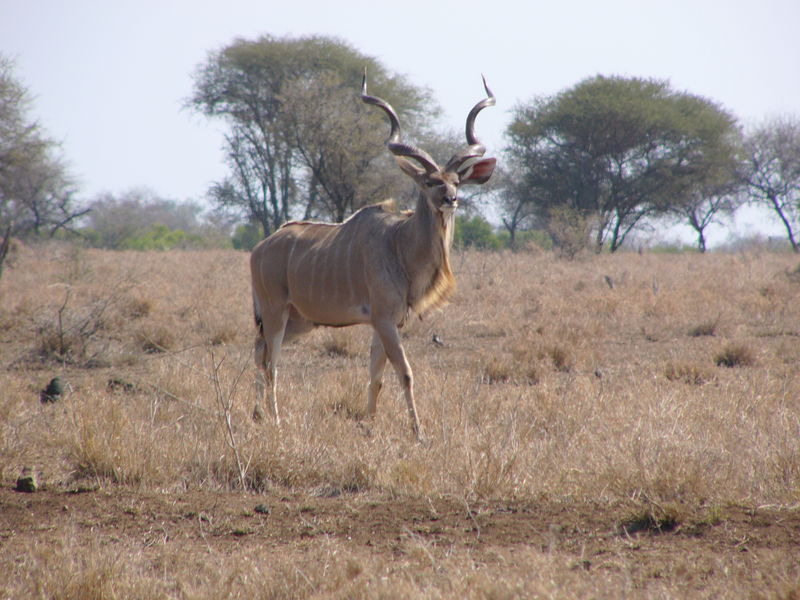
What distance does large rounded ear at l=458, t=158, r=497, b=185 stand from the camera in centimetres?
590

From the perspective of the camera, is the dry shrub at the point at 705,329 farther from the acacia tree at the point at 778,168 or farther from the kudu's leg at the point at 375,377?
the acacia tree at the point at 778,168

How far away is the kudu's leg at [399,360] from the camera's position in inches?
210

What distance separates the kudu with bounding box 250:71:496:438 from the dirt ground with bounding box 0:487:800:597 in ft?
4.18

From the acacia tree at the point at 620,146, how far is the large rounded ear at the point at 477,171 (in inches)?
954

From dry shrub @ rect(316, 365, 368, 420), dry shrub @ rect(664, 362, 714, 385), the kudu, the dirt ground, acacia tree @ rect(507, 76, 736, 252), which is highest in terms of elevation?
acacia tree @ rect(507, 76, 736, 252)

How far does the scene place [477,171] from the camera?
239 inches

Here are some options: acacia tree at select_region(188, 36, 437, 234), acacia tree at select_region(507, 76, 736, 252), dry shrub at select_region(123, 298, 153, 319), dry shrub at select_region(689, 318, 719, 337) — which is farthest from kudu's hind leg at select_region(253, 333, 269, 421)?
acacia tree at select_region(507, 76, 736, 252)

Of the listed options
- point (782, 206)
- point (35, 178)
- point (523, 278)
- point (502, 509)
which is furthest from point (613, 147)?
point (502, 509)

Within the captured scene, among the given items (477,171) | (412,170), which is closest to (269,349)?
(412,170)

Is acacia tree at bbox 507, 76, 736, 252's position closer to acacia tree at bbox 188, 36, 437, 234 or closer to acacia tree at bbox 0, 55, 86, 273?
acacia tree at bbox 188, 36, 437, 234

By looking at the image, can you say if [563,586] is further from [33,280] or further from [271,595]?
[33,280]

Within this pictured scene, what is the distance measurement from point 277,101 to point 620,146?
11.7 metres

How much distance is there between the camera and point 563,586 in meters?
2.86

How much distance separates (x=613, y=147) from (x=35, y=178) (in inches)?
772
